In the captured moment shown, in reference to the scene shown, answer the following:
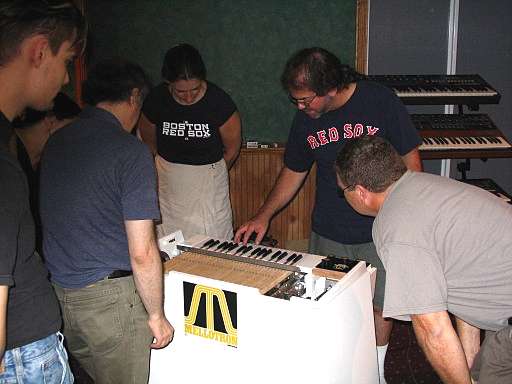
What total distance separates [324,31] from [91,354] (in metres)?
2.97

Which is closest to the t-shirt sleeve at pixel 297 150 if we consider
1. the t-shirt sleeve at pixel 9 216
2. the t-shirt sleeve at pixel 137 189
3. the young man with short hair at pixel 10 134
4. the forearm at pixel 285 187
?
the forearm at pixel 285 187

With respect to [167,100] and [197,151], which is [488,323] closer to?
[197,151]

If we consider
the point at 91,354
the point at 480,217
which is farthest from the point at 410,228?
the point at 91,354

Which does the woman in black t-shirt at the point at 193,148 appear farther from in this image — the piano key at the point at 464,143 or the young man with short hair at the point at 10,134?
the young man with short hair at the point at 10,134

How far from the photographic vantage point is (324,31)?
4203mm

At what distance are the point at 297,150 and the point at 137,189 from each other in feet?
4.01

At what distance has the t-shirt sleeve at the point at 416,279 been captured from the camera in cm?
171

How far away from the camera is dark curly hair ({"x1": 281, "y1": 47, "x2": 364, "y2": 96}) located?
8.28 feet

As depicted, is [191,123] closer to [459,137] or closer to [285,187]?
[285,187]

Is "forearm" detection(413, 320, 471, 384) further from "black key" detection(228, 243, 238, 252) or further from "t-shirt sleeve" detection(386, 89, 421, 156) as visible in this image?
"t-shirt sleeve" detection(386, 89, 421, 156)

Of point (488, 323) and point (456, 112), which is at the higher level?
point (456, 112)

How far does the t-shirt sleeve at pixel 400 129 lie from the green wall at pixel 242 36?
169 centimetres

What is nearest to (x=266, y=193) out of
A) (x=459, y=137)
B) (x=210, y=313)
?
(x=459, y=137)

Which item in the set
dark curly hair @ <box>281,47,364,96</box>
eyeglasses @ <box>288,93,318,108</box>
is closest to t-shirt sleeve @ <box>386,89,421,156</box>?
dark curly hair @ <box>281,47,364,96</box>
